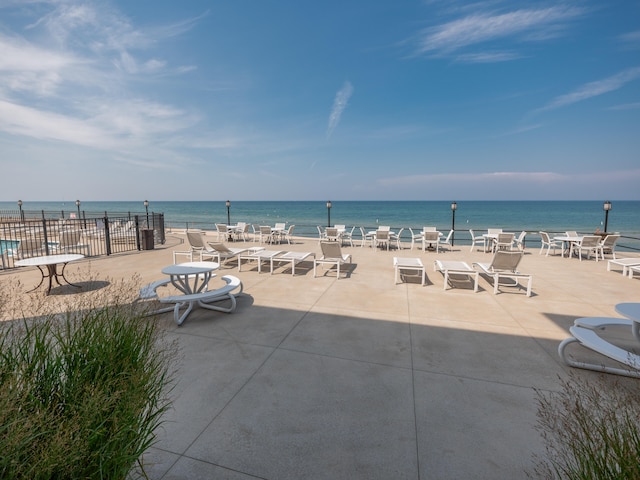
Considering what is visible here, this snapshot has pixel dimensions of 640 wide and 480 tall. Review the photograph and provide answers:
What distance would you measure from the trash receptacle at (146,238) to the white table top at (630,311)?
11.8m

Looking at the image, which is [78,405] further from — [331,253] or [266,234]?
[266,234]

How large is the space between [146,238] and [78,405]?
10400 mm

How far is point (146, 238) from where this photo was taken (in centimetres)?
1025

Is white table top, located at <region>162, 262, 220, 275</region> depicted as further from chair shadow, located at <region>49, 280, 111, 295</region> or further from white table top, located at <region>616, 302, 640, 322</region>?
white table top, located at <region>616, 302, 640, 322</region>

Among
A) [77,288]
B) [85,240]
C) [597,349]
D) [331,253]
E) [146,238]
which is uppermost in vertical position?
[146,238]

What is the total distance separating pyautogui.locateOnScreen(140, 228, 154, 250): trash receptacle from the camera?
1020cm

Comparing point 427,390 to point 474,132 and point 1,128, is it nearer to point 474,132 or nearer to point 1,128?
point 1,128

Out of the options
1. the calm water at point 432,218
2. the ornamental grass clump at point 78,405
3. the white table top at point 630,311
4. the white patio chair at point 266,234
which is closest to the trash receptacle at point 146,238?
the calm water at point 432,218

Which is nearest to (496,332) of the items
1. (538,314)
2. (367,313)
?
(538,314)

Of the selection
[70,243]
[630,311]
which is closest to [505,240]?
[630,311]

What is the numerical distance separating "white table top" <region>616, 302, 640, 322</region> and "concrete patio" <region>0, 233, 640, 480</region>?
2.05 ft

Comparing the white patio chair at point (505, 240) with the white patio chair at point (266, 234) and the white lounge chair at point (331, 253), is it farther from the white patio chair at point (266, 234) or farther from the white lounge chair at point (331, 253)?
the white patio chair at point (266, 234)

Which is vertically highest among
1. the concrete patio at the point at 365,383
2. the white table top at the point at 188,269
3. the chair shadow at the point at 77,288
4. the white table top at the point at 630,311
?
the white table top at the point at 188,269

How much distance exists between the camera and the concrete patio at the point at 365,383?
186 centimetres
